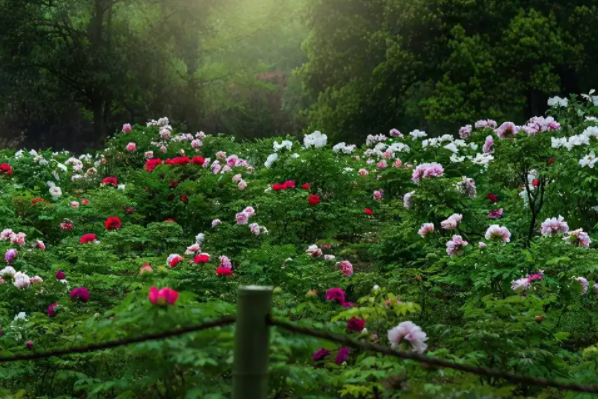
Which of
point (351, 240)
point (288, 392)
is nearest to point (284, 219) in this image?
point (351, 240)

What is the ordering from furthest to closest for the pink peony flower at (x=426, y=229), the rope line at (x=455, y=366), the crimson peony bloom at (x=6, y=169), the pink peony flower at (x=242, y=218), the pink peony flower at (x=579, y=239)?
the crimson peony bloom at (x=6, y=169) < the pink peony flower at (x=242, y=218) < the pink peony flower at (x=426, y=229) < the pink peony flower at (x=579, y=239) < the rope line at (x=455, y=366)

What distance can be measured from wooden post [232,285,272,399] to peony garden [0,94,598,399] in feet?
0.50

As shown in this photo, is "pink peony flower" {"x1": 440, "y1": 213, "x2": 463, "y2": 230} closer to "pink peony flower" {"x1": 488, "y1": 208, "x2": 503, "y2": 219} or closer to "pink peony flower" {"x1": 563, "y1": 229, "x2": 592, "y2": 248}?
"pink peony flower" {"x1": 563, "y1": 229, "x2": 592, "y2": 248}

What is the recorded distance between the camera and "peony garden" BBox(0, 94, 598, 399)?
A: 3.39 m

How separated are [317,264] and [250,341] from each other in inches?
138

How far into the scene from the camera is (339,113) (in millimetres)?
21188

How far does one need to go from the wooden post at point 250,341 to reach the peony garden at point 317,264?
154mm

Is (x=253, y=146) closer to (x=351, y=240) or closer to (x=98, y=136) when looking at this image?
(x=351, y=240)

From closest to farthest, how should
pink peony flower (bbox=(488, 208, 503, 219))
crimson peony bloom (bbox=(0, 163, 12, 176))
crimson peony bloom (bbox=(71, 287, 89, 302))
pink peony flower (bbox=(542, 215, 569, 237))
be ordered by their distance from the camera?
crimson peony bloom (bbox=(71, 287, 89, 302))
pink peony flower (bbox=(542, 215, 569, 237))
pink peony flower (bbox=(488, 208, 503, 219))
crimson peony bloom (bbox=(0, 163, 12, 176))

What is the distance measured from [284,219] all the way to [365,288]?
2653 mm

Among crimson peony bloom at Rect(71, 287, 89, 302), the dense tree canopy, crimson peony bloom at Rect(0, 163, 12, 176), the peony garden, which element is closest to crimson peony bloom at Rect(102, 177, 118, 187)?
the peony garden

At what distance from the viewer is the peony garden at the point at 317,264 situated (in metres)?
3.39

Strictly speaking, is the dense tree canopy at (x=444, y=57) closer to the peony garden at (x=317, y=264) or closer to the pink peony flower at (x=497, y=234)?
the peony garden at (x=317, y=264)

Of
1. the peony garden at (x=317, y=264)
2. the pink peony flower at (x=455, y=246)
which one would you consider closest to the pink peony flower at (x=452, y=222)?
the peony garden at (x=317, y=264)
